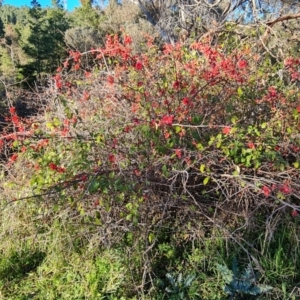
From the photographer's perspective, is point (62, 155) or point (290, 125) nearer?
point (62, 155)

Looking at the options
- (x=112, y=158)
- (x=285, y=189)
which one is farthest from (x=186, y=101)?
(x=285, y=189)

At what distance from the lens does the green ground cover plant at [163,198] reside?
2779mm

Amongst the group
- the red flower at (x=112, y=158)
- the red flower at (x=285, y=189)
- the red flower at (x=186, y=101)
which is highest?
the red flower at (x=186, y=101)

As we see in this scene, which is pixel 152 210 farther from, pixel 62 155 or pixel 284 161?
pixel 284 161

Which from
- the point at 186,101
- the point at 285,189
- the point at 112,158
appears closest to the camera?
the point at 285,189

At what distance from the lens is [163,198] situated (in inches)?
119

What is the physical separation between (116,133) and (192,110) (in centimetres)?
68

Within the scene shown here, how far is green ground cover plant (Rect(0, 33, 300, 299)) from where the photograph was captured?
2.78 metres

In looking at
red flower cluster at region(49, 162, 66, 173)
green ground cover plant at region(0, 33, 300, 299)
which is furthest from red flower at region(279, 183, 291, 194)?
red flower cluster at region(49, 162, 66, 173)

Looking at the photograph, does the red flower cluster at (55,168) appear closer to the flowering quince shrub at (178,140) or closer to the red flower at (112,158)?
the flowering quince shrub at (178,140)

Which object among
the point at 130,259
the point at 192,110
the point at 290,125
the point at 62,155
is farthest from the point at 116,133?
the point at 290,125

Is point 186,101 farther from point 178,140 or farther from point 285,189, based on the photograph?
point 285,189

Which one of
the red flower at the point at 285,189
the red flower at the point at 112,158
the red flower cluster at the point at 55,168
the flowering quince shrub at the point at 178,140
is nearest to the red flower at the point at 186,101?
the flowering quince shrub at the point at 178,140

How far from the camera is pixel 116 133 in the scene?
10.2ft
